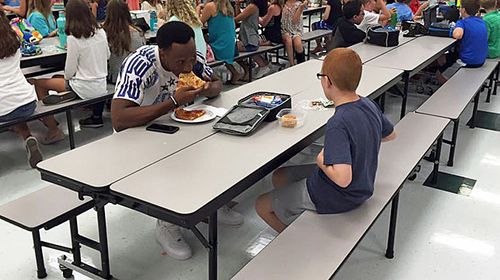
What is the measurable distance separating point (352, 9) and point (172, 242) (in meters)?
3.20

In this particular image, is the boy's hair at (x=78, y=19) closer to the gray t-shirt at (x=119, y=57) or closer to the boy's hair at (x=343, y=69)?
the gray t-shirt at (x=119, y=57)

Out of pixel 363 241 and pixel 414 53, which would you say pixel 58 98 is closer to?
pixel 363 241

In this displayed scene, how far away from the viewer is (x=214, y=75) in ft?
9.93

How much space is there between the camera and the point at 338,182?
192 cm

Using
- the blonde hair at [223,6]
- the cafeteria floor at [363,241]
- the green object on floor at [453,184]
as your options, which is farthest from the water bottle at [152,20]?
the green object on floor at [453,184]

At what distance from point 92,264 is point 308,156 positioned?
1887 mm

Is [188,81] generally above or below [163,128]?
above

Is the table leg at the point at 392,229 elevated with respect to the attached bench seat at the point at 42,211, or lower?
lower

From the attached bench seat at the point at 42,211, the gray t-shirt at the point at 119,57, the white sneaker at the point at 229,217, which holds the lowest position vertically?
the white sneaker at the point at 229,217

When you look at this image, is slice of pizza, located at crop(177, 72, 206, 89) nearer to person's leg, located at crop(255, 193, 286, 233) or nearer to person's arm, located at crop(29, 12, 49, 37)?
person's leg, located at crop(255, 193, 286, 233)

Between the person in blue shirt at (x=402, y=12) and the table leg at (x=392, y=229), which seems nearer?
the table leg at (x=392, y=229)

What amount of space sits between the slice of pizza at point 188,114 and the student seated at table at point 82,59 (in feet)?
5.33

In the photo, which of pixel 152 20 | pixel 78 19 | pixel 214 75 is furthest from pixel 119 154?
pixel 152 20

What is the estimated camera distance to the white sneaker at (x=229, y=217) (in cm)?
→ 291
